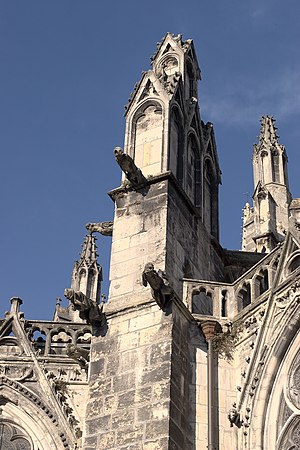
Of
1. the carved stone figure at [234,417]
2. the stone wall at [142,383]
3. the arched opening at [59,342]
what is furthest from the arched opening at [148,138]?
the carved stone figure at [234,417]

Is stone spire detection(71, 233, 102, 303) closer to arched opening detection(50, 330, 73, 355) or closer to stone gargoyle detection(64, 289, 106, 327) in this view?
arched opening detection(50, 330, 73, 355)

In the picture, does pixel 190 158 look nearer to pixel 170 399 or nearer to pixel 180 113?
pixel 180 113

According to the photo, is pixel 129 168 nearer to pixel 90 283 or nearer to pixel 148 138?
pixel 148 138

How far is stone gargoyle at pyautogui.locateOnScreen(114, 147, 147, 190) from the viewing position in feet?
39.9

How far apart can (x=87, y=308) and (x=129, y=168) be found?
2161 mm

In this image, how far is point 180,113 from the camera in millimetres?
13500

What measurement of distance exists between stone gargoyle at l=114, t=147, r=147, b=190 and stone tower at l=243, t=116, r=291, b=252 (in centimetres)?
625

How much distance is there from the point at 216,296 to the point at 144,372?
1.78 metres

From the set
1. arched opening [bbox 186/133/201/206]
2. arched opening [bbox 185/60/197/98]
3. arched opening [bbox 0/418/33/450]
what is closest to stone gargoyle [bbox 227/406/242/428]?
arched opening [bbox 0/418/33/450]

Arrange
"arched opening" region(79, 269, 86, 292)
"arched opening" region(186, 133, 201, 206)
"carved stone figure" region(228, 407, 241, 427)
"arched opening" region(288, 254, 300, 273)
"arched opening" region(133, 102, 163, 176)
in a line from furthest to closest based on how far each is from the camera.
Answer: "arched opening" region(79, 269, 86, 292), "arched opening" region(186, 133, 201, 206), "arched opening" region(133, 102, 163, 176), "arched opening" region(288, 254, 300, 273), "carved stone figure" region(228, 407, 241, 427)

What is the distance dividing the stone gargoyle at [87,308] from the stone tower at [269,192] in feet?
24.5

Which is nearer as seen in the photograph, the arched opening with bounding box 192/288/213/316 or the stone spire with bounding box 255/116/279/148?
the arched opening with bounding box 192/288/213/316

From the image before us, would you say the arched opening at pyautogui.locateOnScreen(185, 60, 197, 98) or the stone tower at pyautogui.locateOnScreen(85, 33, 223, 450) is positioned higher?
the arched opening at pyautogui.locateOnScreen(185, 60, 197, 98)

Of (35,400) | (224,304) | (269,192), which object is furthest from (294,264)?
(269,192)
